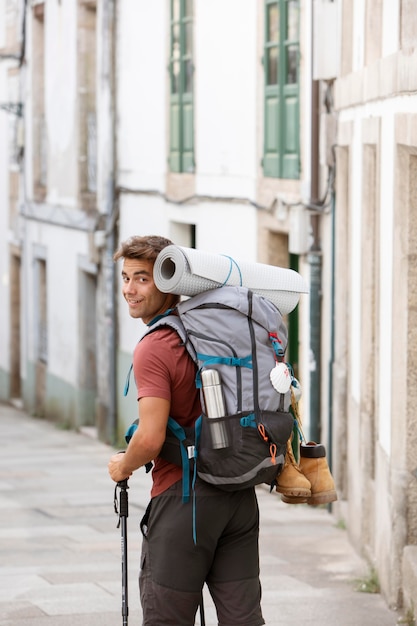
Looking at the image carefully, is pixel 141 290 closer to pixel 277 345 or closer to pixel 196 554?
pixel 277 345

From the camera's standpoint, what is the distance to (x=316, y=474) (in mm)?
5062

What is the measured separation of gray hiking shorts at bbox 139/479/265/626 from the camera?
4.83 metres

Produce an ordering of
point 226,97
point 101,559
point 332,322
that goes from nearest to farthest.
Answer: point 101,559, point 332,322, point 226,97

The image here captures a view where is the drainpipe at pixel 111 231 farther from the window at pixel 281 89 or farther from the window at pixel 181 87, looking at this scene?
the window at pixel 281 89

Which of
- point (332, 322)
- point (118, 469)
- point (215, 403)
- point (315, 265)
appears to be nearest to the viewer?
point (215, 403)

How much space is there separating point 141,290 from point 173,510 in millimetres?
754

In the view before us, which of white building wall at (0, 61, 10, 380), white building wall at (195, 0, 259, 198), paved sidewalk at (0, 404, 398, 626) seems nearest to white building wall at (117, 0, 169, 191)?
white building wall at (195, 0, 259, 198)

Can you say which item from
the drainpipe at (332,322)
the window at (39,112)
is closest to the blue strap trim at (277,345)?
the drainpipe at (332,322)

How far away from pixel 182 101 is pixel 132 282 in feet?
32.9

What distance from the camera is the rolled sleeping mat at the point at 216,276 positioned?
477 cm

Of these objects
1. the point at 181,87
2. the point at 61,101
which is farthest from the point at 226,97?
the point at 61,101

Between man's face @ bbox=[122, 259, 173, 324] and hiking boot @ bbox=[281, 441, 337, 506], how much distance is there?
73cm

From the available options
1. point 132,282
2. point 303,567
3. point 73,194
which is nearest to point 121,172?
point 73,194

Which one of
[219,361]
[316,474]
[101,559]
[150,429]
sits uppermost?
[219,361]
